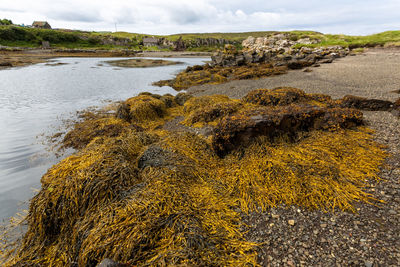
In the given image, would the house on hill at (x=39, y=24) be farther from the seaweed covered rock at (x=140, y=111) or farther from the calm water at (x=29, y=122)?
the seaweed covered rock at (x=140, y=111)

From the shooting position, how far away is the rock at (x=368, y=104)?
18.0 feet

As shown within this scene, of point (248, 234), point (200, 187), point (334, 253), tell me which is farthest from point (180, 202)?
point (334, 253)

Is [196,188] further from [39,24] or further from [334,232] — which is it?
[39,24]

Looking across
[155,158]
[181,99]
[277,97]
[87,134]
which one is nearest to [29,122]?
[87,134]

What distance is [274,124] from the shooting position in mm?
4059

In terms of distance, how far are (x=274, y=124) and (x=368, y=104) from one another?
4.09 m

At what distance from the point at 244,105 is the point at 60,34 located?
3169 inches

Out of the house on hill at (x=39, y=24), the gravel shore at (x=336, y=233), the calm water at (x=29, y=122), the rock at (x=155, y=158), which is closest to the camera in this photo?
the gravel shore at (x=336, y=233)

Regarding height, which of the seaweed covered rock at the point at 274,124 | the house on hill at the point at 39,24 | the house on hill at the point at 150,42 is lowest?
the seaweed covered rock at the point at 274,124

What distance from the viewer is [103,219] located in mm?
2330

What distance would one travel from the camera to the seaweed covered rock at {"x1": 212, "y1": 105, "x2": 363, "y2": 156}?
401 cm

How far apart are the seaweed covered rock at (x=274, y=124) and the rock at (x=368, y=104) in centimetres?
158

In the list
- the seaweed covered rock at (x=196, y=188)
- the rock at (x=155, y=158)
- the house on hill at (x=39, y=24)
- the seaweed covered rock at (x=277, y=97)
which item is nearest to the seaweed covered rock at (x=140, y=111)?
the seaweed covered rock at (x=196, y=188)

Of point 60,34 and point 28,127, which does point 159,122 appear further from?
point 60,34
